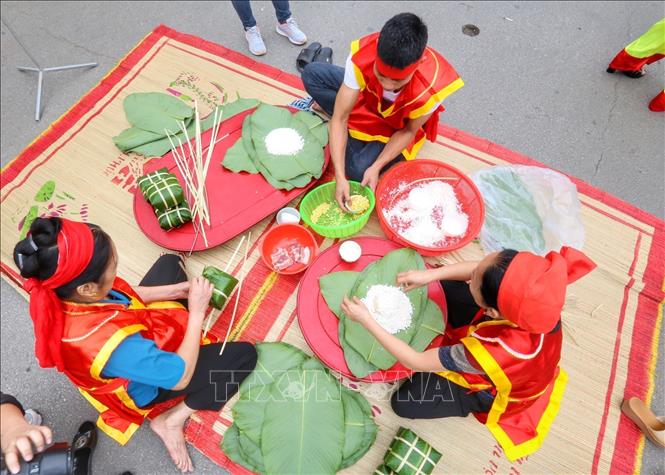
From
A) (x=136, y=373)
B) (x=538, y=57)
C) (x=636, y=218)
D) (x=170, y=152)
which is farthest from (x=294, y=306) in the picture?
(x=538, y=57)

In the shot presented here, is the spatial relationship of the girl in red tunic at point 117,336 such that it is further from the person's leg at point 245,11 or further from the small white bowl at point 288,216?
the person's leg at point 245,11

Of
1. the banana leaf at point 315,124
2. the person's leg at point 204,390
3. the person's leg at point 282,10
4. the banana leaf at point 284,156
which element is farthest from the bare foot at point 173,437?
the person's leg at point 282,10

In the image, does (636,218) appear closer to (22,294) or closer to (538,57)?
(538,57)

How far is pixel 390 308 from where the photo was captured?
5.78 ft

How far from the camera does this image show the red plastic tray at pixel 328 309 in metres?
1.75

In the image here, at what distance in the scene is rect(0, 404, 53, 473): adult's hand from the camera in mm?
1204

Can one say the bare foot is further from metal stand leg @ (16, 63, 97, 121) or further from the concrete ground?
metal stand leg @ (16, 63, 97, 121)

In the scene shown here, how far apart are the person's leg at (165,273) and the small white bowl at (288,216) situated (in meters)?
0.55

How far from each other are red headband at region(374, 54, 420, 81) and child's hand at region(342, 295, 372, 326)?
942mm

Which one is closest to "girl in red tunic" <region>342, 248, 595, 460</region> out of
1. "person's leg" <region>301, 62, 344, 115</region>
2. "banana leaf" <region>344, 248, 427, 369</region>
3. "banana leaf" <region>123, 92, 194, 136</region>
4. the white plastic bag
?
"banana leaf" <region>344, 248, 427, 369</region>

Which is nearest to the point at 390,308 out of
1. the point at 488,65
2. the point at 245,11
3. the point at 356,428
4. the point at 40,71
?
the point at 356,428

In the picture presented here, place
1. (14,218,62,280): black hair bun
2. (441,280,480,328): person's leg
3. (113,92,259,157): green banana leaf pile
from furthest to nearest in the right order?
(113,92,259,157): green banana leaf pile < (441,280,480,328): person's leg < (14,218,62,280): black hair bun

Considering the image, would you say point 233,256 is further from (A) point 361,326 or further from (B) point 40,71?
(B) point 40,71

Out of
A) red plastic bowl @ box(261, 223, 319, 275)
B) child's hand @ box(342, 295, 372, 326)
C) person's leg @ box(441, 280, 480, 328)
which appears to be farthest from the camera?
red plastic bowl @ box(261, 223, 319, 275)
